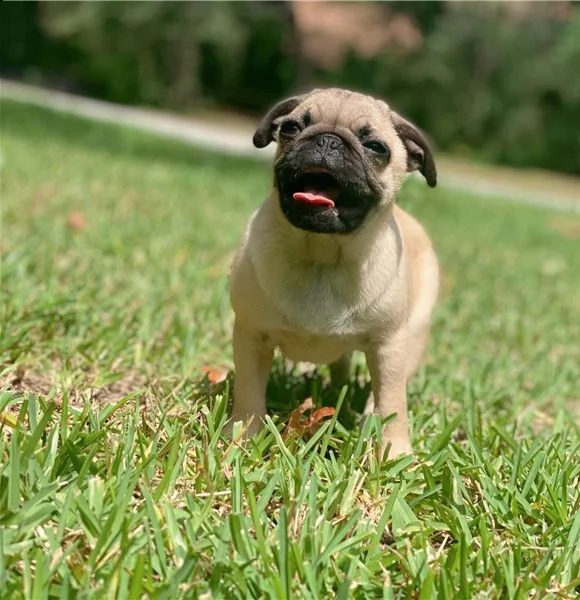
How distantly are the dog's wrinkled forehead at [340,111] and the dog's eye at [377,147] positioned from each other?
0.21ft

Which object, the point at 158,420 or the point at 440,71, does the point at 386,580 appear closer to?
the point at 158,420

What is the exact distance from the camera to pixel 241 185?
10.4 m

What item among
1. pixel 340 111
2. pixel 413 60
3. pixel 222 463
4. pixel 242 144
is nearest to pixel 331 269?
pixel 340 111

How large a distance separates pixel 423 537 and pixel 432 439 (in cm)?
82

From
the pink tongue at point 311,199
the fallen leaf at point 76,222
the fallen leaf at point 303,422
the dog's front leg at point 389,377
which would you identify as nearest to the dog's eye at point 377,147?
the pink tongue at point 311,199

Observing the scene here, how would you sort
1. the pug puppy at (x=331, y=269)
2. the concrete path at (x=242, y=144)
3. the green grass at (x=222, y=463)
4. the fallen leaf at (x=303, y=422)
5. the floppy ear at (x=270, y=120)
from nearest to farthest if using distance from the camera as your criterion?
the green grass at (x=222, y=463) → the fallen leaf at (x=303, y=422) → the pug puppy at (x=331, y=269) → the floppy ear at (x=270, y=120) → the concrete path at (x=242, y=144)

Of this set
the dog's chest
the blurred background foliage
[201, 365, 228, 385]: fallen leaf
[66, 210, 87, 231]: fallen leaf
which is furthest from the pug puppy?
the blurred background foliage

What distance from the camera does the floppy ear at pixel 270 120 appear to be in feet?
9.41

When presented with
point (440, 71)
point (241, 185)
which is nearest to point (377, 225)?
point (241, 185)

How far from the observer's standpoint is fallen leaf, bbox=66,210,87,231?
5.34 metres

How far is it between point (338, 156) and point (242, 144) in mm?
17611

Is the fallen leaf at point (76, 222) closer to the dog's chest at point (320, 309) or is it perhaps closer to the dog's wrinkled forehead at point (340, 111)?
the dog's wrinkled forehead at point (340, 111)

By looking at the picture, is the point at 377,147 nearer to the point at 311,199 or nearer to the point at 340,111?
the point at 340,111

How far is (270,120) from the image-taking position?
9.51 feet
